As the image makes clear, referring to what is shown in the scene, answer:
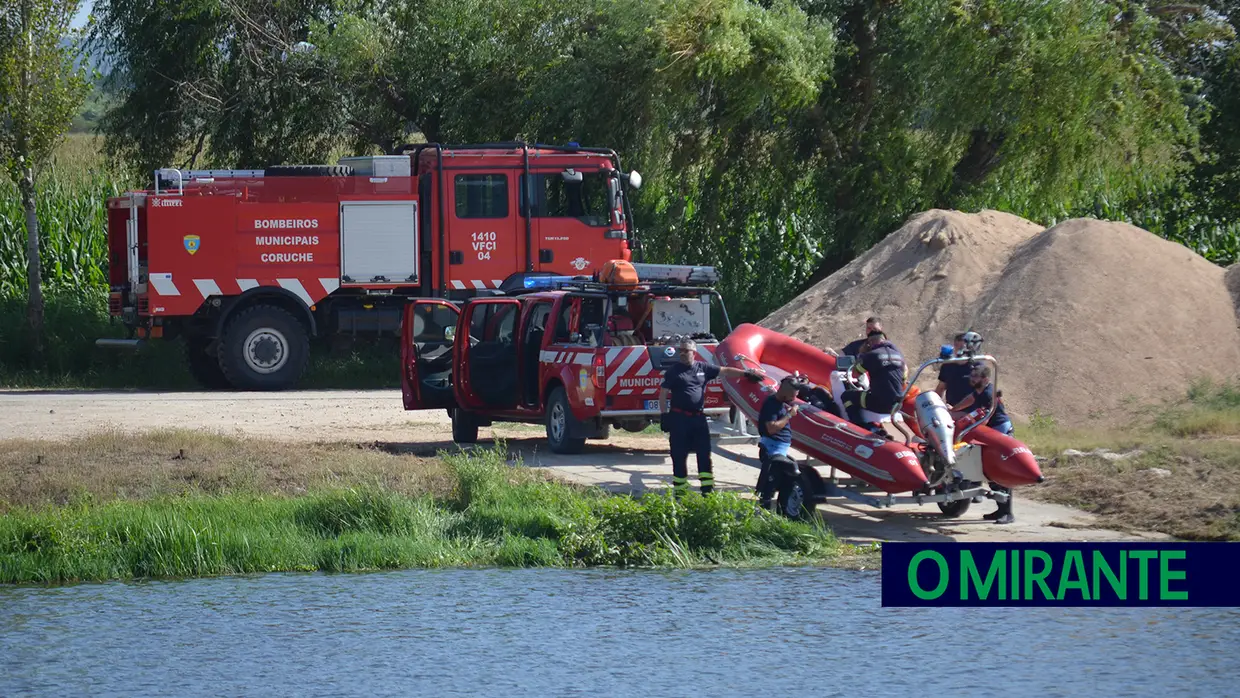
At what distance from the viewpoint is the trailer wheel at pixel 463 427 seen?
17.5 metres

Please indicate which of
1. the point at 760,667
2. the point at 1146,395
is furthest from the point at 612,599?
the point at 1146,395

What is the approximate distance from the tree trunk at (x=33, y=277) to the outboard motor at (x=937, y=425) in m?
17.2

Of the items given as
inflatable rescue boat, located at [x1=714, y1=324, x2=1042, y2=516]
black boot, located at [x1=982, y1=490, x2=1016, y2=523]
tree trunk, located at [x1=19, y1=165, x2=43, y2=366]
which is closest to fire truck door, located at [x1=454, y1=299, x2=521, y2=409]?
inflatable rescue boat, located at [x1=714, y1=324, x2=1042, y2=516]

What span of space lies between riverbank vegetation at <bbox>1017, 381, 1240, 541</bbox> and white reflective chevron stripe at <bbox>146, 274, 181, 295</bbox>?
12.3 meters

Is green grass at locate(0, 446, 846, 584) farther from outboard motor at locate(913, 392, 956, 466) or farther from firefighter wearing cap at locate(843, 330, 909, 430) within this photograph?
firefighter wearing cap at locate(843, 330, 909, 430)

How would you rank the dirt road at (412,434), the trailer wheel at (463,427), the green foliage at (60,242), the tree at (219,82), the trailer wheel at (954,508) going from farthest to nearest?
the green foliage at (60,242) → the tree at (219,82) → the trailer wheel at (463,427) → the trailer wheel at (954,508) → the dirt road at (412,434)

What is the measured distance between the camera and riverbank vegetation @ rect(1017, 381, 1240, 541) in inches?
488

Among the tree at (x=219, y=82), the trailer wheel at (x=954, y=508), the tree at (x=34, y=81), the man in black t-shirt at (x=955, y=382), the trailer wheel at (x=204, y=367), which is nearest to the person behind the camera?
the trailer wheel at (x=954, y=508)

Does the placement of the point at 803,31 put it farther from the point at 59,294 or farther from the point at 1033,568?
the point at 1033,568

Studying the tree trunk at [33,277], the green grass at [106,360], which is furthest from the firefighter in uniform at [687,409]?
the tree trunk at [33,277]

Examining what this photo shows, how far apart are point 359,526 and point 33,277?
15.2 meters

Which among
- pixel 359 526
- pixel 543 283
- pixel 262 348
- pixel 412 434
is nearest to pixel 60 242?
pixel 262 348

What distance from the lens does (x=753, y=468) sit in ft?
52.1

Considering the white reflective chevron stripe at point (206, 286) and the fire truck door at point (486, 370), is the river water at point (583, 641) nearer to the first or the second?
the fire truck door at point (486, 370)
